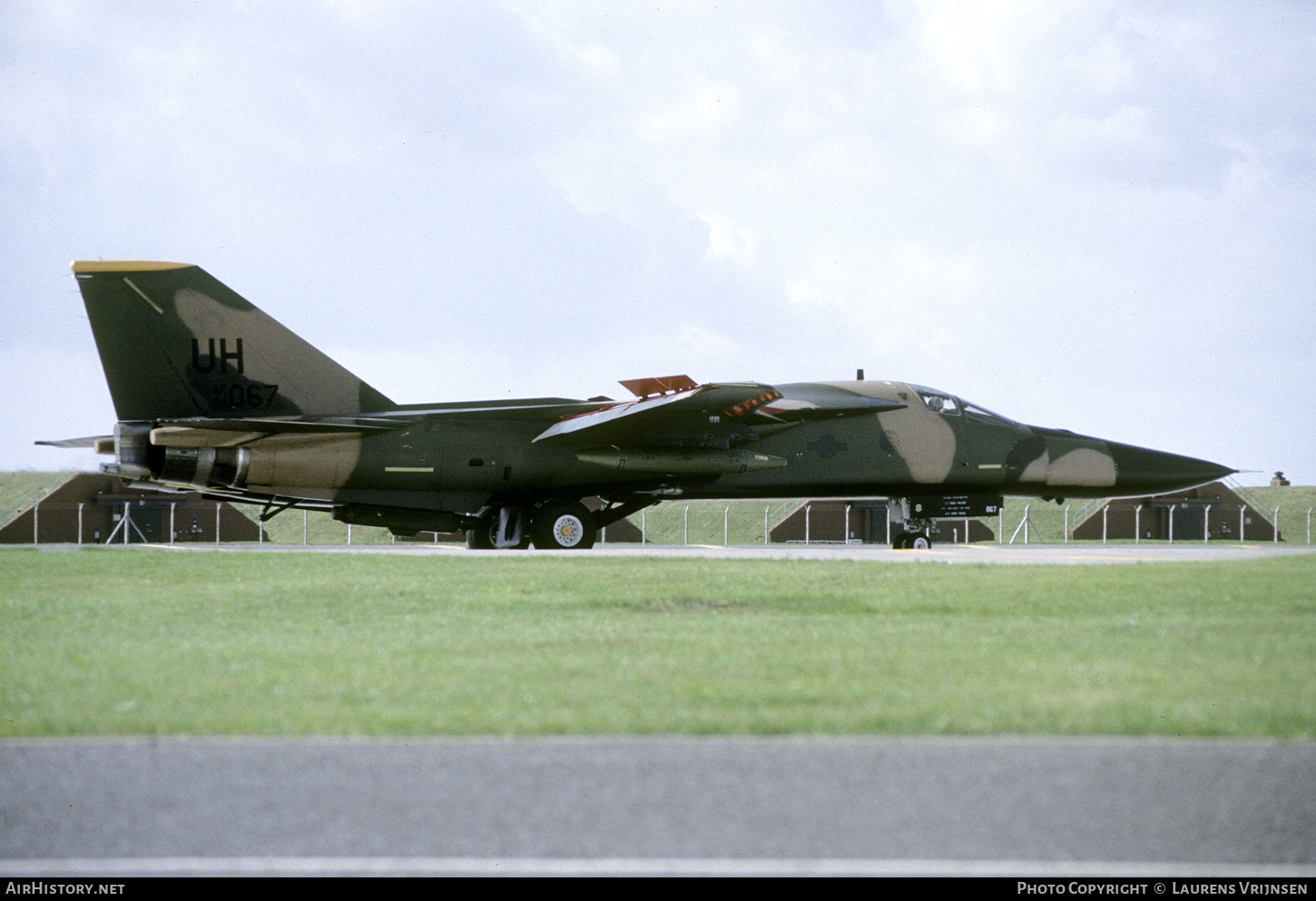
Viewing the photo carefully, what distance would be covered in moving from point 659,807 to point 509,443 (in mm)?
15391

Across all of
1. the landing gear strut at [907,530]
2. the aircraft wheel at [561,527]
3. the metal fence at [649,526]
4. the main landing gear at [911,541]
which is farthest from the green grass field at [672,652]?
the metal fence at [649,526]

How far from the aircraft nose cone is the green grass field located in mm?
9071

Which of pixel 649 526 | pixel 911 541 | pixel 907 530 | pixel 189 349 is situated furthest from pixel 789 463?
pixel 649 526

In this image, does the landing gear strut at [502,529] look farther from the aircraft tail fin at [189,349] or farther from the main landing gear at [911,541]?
the main landing gear at [911,541]

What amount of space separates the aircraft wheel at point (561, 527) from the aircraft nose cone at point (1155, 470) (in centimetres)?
975

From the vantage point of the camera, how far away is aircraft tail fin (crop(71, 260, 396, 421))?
693 inches

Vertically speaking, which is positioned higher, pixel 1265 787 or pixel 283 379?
pixel 283 379

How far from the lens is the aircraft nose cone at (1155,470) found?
71.7 ft

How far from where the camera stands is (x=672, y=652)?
7168 mm

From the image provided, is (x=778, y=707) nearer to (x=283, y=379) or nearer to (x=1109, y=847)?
(x=1109, y=847)

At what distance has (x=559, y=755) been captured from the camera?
4473 millimetres

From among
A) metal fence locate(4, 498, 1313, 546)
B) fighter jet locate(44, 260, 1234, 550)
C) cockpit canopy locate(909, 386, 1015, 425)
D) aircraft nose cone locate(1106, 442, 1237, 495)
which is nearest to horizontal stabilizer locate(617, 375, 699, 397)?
fighter jet locate(44, 260, 1234, 550)
